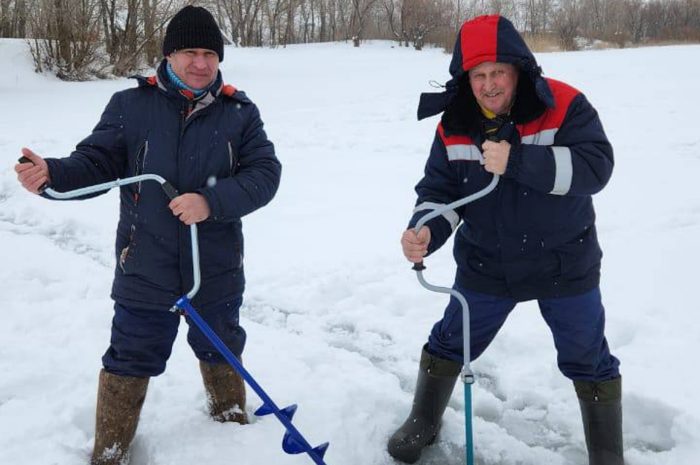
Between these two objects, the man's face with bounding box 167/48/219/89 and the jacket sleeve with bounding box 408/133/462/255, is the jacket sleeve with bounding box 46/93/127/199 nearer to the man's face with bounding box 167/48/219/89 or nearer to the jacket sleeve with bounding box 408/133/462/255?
the man's face with bounding box 167/48/219/89

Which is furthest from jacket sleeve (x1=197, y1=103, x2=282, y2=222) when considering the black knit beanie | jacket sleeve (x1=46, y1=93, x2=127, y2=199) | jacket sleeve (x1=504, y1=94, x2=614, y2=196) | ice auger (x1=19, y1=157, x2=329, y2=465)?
jacket sleeve (x1=504, y1=94, x2=614, y2=196)

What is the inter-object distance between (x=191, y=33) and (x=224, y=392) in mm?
1408

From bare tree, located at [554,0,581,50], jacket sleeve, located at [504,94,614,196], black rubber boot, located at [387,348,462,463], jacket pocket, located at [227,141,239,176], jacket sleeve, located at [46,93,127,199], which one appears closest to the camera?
jacket sleeve, located at [504,94,614,196]

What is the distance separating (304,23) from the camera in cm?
3522

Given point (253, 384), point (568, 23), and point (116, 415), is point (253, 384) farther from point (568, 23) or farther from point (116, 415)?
point (568, 23)

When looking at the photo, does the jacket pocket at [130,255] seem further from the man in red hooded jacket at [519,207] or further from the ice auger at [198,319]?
the man in red hooded jacket at [519,207]

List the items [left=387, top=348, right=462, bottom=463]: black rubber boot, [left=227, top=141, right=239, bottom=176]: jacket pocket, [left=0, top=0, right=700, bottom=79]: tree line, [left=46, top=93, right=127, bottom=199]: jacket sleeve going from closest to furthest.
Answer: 1. [left=46, top=93, right=127, bottom=199]: jacket sleeve
2. [left=227, top=141, right=239, bottom=176]: jacket pocket
3. [left=387, top=348, right=462, bottom=463]: black rubber boot
4. [left=0, top=0, right=700, bottom=79]: tree line

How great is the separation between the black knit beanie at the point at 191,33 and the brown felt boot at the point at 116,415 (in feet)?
3.90

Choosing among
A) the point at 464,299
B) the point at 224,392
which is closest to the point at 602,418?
the point at 464,299

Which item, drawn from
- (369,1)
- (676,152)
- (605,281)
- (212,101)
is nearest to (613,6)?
(369,1)

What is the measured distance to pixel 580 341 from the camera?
215 cm

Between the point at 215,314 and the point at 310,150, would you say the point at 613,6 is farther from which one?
the point at 215,314

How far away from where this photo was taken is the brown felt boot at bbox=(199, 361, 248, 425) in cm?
251

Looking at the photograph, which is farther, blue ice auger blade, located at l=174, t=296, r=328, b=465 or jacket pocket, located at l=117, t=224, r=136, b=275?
jacket pocket, located at l=117, t=224, r=136, b=275
